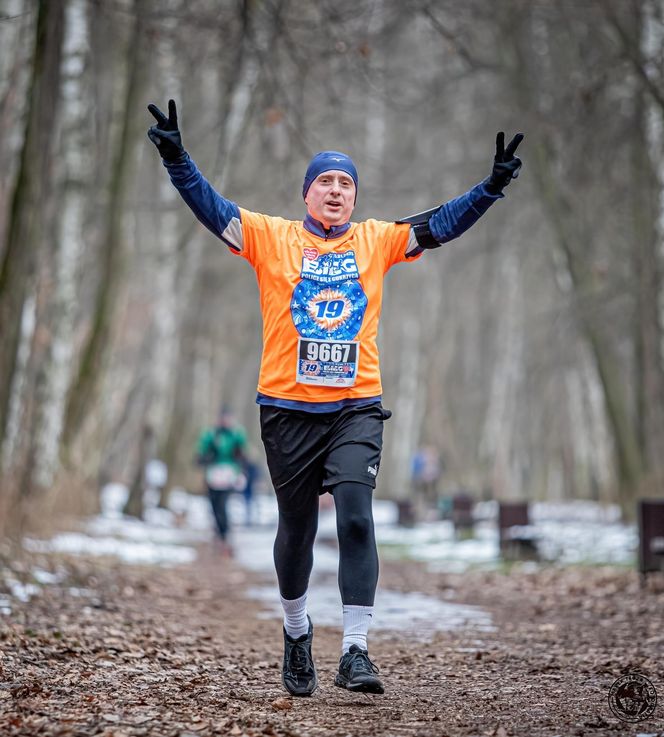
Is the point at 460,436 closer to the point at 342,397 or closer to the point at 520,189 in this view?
the point at 520,189

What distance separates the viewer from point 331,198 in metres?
4.93

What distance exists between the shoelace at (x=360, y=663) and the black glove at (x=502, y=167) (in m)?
2.03

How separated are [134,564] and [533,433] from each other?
33.6m

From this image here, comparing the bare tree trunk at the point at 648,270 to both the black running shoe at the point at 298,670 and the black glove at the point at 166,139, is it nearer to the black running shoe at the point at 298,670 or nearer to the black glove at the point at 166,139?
the black glove at the point at 166,139

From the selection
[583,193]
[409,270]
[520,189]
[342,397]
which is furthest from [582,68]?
[409,270]

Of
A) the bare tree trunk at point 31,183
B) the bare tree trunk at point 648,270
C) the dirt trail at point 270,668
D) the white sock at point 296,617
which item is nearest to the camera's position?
the dirt trail at point 270,668

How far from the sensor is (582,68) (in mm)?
14914

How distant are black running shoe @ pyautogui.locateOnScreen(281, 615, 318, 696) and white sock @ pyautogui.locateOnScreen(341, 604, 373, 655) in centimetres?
20

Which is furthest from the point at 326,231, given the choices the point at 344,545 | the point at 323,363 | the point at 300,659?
the point at 300,659

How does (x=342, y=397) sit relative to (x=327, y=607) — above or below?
above

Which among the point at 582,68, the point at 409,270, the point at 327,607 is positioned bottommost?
the point at 327,607

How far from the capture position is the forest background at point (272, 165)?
9.82 m

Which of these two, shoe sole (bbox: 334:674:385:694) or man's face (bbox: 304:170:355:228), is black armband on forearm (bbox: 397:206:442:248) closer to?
man's face (bbox: 304:170:355:228)

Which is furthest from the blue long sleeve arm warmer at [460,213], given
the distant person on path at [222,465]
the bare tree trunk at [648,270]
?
the distant person on path at [222,465]
